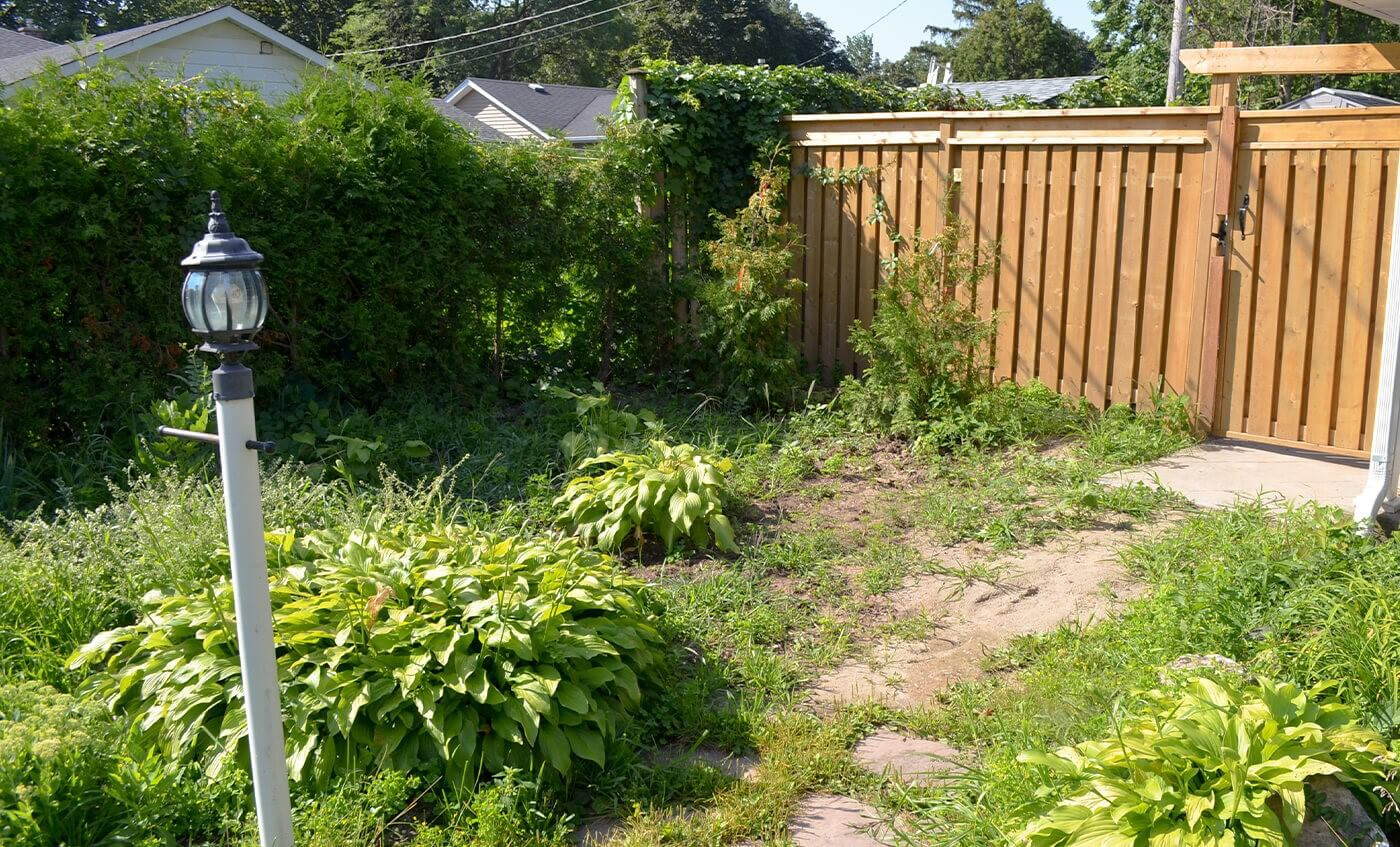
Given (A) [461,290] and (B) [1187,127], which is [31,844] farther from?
(B) [1187,127]

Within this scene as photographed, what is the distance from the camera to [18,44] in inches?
675

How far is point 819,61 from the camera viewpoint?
58.5 m

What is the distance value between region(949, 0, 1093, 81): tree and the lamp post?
45.2m

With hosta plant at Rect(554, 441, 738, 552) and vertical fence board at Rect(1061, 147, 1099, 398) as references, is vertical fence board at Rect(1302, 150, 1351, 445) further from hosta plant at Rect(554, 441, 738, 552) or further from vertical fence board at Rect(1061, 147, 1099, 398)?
hosta plant at Rect(554, 441, 738, 552)

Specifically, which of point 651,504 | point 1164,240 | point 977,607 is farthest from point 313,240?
point 1164,240

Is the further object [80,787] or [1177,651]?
[1177,651]

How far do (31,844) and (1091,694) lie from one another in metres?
3.12

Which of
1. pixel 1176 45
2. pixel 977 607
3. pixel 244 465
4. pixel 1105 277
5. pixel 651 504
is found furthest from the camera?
pixel 1176 45

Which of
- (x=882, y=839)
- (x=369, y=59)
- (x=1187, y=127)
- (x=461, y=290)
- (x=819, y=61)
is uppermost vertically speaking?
(x=819, y=61)

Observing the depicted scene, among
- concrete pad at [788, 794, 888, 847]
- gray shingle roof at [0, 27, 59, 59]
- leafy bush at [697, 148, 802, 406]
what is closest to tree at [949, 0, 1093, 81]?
gray shingle roof at [0, 27, 59, 59]

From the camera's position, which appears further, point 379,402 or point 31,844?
point 379,402

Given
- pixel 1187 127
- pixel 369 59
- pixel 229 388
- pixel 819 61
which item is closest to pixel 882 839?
pixel 229 388

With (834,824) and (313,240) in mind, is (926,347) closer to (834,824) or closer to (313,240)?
(313,240)

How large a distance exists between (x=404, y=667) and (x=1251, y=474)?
14.9 feet
